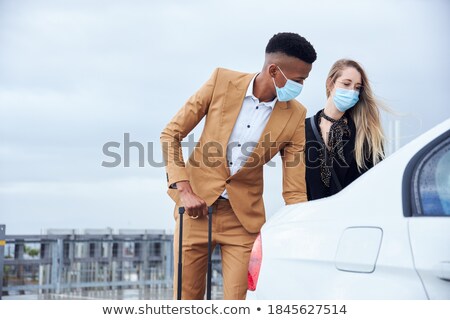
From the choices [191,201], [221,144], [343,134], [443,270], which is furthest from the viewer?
[343,134]

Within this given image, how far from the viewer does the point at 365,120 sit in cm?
493

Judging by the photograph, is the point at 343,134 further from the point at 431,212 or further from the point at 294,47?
the point at 431,212

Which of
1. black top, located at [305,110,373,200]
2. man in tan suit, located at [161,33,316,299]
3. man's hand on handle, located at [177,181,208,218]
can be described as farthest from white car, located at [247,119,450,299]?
black top, located at [305,110,373,200]

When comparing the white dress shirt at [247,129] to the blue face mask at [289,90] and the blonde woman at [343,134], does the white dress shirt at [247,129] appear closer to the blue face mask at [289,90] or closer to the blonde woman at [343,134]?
the blue face mask at [289,90]

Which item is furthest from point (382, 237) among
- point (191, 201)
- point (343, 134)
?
point (343, 134)

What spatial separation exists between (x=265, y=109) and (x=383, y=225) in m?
1.79

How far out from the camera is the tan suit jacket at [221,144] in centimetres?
385

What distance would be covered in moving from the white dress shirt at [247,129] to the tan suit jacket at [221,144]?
37 mm

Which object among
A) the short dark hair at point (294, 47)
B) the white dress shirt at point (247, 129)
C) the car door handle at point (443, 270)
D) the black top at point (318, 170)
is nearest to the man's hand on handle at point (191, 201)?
the white dress shirt at point (247, 129)

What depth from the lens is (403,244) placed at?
2.18 m

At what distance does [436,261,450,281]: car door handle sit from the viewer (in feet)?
6.81

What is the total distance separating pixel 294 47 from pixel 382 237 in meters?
1.89
